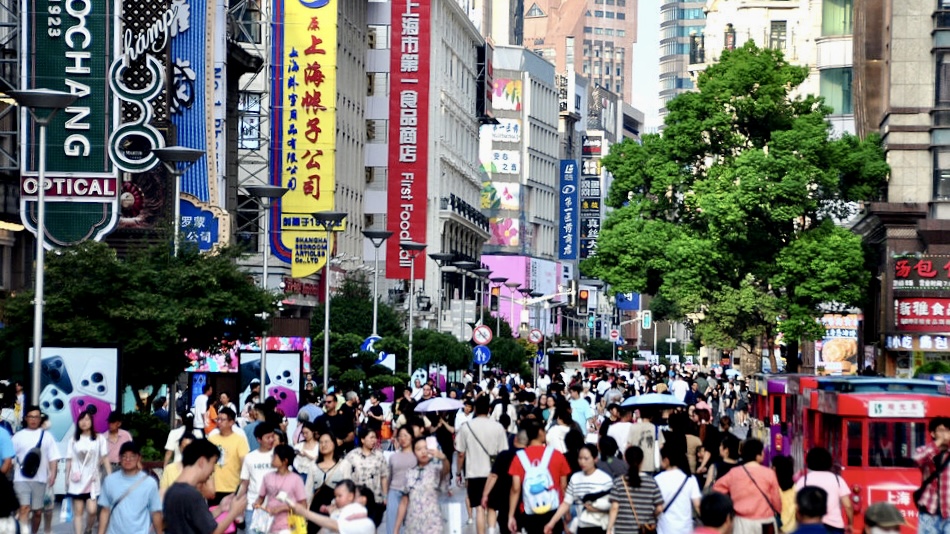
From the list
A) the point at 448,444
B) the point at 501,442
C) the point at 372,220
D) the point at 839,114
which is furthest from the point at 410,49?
the point at 501,442

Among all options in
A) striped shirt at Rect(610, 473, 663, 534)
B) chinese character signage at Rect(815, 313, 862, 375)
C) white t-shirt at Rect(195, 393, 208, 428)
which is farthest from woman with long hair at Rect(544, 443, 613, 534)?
chinese character signage at Rect(815, 313, 862, 375)

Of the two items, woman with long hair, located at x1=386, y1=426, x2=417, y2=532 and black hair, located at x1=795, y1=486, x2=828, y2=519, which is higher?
black hair, located at x1=795, y1=486, x2=828, y2=519

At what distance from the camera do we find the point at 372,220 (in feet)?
308

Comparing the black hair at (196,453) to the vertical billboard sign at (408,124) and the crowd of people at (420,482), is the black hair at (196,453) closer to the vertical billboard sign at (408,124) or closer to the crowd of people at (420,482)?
the crowd of people at (420,482)

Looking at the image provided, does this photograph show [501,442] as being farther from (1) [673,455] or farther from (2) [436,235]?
(2) [436,235]

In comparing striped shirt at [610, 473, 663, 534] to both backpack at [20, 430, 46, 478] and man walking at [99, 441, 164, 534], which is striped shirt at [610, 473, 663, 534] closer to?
man walking at [99, 441, 164, 534]

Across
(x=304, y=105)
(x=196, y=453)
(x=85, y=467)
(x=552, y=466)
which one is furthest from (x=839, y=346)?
(x=196, y=453)

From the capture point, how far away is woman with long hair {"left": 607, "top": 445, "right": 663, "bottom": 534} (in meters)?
16.2

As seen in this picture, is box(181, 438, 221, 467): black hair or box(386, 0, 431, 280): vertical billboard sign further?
box(386, 0, 431, 280): vertical billboard sign

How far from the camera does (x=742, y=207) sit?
5875 centimetres

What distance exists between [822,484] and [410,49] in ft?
233

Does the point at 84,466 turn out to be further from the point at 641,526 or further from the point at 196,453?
the point at 641,526

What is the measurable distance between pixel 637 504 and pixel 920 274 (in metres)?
44.8

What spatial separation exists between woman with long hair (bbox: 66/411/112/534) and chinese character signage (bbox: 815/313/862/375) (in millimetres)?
51337
